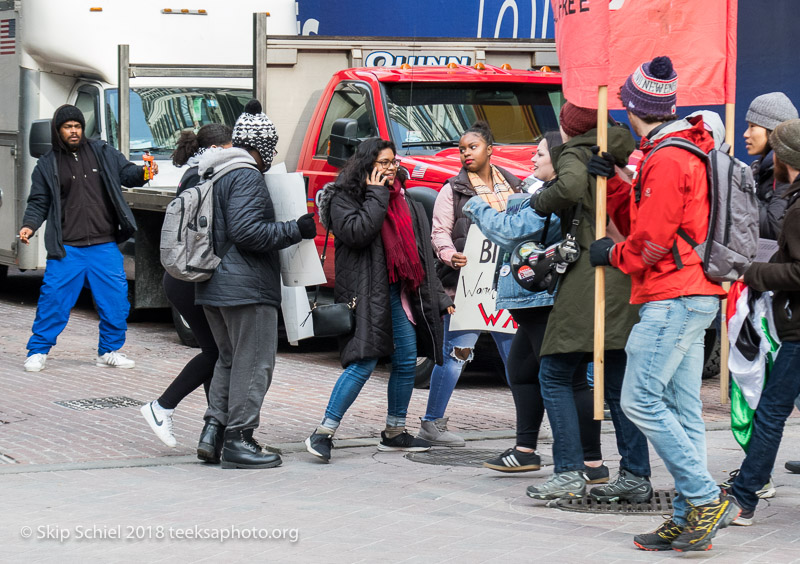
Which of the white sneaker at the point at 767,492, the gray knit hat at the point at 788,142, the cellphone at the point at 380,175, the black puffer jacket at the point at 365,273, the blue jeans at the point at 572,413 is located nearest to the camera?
the gray knit hat at the point at 788,142

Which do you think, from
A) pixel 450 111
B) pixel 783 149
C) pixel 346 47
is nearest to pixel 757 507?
pixel 783 149

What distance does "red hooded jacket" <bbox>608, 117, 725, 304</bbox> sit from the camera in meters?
5.13

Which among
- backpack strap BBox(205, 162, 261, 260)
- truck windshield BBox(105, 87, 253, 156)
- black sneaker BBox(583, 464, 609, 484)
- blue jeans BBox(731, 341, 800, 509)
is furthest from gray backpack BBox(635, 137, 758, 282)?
truck windshield BBox(105, 87, 253, 156)

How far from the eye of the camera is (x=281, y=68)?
11117 mm

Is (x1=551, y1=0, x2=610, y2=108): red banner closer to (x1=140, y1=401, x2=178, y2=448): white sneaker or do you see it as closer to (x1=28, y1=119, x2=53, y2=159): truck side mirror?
(x1=140, y1=401, x2=178, y2=448): white sneaker

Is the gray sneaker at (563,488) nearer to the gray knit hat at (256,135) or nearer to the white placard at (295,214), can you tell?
the white placard at (295,214)

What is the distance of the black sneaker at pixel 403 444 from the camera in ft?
25.0

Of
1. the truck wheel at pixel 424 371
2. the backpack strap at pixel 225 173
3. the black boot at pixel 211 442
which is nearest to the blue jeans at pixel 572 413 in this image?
the backpack strap at pixel 225 173

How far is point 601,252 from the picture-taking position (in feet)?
17.8

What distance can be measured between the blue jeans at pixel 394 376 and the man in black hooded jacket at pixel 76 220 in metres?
3.59

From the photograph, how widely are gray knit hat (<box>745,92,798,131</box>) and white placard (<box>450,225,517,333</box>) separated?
5.42ft

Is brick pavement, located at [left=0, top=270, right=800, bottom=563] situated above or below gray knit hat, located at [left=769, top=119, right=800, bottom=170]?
below

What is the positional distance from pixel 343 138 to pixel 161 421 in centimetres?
324

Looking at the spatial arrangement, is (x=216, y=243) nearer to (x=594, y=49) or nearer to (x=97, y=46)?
(x=594, y=49)
